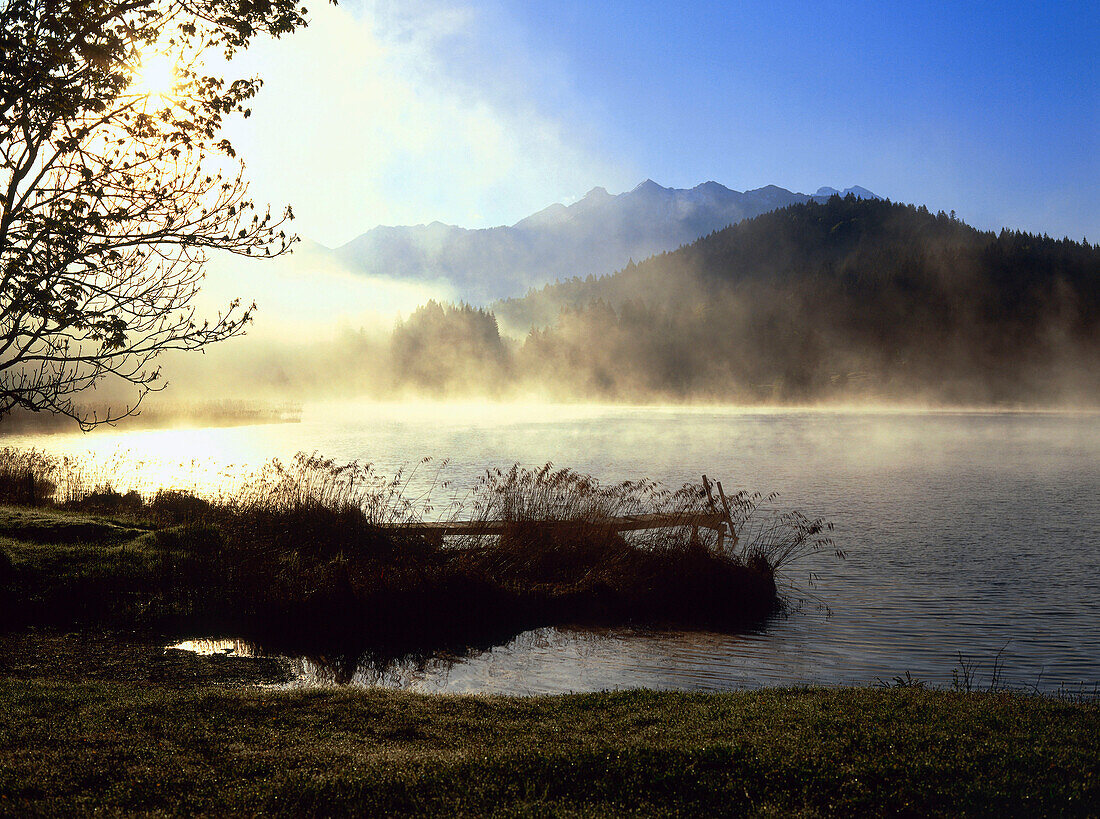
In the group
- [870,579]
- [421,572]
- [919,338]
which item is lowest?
[870,579]

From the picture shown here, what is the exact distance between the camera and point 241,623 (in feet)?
48.4

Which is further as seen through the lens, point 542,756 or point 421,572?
point 421,572

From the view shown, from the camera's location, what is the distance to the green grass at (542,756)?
19.2ft

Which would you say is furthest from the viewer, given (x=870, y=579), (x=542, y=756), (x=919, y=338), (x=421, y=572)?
(x=919, y=338)

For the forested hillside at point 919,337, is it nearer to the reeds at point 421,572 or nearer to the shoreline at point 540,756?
the reeds at point 421,572

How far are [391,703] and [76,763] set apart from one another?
340cm

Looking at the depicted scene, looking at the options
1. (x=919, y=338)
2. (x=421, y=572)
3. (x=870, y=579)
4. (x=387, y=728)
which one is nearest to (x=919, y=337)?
(x=919, y=338)

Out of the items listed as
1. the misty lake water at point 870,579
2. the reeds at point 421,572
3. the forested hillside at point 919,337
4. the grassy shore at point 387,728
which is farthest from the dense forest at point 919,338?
the grassy shore at point 387,728

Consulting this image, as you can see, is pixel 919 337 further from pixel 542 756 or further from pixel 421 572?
pixel 542 756

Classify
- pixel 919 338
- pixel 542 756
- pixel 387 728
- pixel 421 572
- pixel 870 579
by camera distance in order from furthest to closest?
pixel 919 338 → pixel 870 579 → pixel 421 572 → pixel 387 728 → pixel 542 756

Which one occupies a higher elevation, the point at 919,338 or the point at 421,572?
the point at 919,338

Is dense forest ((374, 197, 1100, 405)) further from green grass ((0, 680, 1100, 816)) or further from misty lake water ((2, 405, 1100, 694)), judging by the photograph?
green grass ((0, 680, 1100, 816))

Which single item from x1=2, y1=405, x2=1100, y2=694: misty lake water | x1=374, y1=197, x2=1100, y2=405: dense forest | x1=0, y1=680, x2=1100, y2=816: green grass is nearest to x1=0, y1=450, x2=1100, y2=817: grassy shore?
x1=0, y1=680, x2=1100, y2=816: green grass

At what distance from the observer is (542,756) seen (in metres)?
6.67
